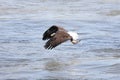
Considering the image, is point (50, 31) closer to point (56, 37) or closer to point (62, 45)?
point (56, 37)

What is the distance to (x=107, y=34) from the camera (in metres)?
12.8

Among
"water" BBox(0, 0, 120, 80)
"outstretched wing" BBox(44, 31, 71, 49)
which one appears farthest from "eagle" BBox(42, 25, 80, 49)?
"water" BBox(0, 0, 120, 80)

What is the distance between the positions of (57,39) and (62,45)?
1888mm

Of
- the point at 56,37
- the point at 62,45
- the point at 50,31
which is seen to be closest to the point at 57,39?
the point at 56,37

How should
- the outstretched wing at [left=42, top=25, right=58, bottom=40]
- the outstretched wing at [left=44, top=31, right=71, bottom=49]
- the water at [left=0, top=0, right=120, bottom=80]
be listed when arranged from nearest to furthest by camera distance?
1. the water at [left=0, top=0, right=120, bottom=80]
2. the outstretched wing at [left=44, top=31, right=71, bottom=49]
3. the outstretched wing at [left=42, top=25, right=58, bottom=40]

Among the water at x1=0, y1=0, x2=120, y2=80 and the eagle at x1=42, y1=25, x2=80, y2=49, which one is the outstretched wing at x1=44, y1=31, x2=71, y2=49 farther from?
the water at x1=0, y1=0, x2=120, y2=80

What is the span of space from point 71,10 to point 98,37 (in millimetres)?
2959

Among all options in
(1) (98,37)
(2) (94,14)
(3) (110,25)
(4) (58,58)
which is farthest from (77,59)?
(2) (94,14)

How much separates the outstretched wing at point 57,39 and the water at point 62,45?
0.37 metres

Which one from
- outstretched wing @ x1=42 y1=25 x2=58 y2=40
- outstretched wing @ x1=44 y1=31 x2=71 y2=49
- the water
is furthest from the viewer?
outstretched wing @ x1=42 y1=25 x2=58 y2=40

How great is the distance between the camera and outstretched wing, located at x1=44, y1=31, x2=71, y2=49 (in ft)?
32.5

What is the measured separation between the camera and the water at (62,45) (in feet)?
32.1

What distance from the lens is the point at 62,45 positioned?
1188cm

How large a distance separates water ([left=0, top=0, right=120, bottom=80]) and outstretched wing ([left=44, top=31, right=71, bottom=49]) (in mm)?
374
